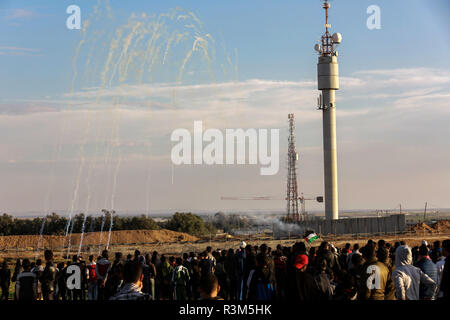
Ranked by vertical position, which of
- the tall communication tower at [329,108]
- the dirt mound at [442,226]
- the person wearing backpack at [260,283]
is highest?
the tall communication tower at [329,108]

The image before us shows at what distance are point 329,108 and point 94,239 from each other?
34485mm

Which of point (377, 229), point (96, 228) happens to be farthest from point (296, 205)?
point (96, 228)

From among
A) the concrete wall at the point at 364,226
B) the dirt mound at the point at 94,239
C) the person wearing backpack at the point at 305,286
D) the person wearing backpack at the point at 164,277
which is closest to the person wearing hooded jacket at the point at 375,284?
the person wearing backpack at the point at 305,286

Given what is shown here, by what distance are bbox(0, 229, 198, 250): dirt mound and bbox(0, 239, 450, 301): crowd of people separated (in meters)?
55.7

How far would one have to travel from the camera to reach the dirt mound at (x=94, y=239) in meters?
78.9

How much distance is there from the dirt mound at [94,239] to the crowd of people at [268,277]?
55667 millimetres

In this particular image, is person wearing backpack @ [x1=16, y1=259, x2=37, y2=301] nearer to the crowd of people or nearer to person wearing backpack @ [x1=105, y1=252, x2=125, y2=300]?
the crowd of people

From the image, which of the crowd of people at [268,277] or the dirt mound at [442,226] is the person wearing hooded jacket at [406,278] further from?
the dirt mound at [442,226]

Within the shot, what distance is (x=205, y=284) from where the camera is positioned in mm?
8234

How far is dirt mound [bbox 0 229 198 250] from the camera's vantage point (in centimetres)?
7893

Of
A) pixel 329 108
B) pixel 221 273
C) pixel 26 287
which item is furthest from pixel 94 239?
pixel 26 287

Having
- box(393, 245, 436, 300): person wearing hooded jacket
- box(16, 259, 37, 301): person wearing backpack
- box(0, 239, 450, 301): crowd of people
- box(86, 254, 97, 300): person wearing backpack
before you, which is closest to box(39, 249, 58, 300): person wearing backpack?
box(0, 239, 450, 301): crowd of people

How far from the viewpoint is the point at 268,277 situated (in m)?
14.0
